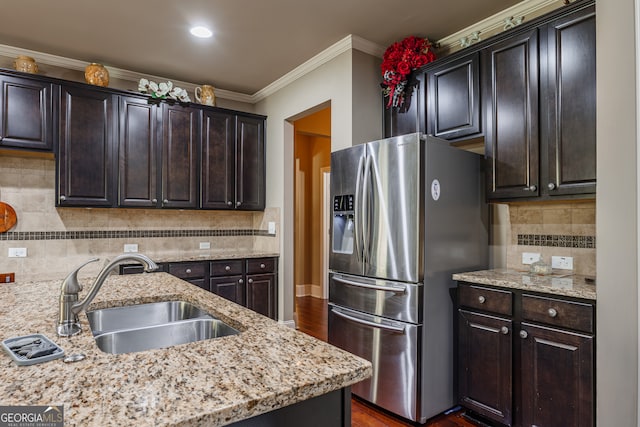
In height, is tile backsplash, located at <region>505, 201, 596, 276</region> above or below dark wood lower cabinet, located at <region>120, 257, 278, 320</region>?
above

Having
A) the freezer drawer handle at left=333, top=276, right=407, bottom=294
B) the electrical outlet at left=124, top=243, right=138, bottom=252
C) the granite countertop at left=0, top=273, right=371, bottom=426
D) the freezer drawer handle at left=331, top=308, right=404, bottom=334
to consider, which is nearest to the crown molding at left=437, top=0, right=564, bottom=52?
the freezer drawer handle at left=333, top=276, right=407, bottom=294

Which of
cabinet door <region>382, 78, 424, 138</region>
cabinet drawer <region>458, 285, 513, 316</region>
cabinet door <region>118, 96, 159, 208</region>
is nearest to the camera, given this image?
cabinet drawer <region>458, 285, 513, 316</region>

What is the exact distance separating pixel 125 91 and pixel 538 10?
3528mm

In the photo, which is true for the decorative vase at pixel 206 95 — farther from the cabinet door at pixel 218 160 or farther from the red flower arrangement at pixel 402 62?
the red flower arrangement at pixel 402 62

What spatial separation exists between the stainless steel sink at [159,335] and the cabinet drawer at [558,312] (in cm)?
166

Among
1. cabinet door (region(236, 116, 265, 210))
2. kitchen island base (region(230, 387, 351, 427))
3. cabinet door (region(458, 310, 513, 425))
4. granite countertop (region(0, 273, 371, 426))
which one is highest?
cabinet door (region(236, 116, 265, 210))

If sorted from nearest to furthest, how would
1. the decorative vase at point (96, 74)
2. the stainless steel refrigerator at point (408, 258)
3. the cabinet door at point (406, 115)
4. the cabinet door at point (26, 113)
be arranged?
the stainless steel refrigerator at point (408, 258) → the cabinet door at point (406, 115) → the cabinet door at point (26, 113) → the decorative vase at point (96, 74)

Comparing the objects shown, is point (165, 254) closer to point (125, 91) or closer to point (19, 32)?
point (125, 91)

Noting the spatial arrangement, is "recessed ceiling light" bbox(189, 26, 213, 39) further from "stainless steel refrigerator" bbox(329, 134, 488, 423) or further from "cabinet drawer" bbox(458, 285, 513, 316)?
"cabinet drawer" bbox(458, 285, 513, 316)

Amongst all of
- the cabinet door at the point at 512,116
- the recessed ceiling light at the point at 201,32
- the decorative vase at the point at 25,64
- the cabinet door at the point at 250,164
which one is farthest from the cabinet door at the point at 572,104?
the decorative vase at the point at 25,64

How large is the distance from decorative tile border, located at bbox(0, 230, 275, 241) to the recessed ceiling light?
2.10 meters

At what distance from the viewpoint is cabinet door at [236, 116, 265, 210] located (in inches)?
174

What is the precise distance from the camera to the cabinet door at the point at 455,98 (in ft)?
8.87

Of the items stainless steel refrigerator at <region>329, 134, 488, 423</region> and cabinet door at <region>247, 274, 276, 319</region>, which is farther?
cabinet door at <region>247, 274, 276, 319</region>
